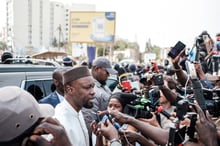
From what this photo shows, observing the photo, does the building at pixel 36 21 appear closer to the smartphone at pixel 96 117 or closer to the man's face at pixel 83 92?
the smartphone at pixel 96 117

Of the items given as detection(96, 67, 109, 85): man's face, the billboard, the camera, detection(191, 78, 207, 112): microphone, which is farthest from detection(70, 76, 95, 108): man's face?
the billboard

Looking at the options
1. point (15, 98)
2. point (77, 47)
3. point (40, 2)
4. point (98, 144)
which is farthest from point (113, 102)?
point (40, 2)

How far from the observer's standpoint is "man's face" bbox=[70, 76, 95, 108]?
296 centimetres

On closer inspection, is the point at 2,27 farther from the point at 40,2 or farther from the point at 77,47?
the point at 77,47

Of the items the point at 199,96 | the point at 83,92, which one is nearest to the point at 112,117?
the point at 83,92

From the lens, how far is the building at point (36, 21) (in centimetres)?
7588

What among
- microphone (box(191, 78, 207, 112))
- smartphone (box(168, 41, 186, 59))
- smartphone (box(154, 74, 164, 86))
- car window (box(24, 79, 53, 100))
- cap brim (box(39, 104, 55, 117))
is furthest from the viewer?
car window (box(24, 79, 53, 100))

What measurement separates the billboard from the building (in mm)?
42003

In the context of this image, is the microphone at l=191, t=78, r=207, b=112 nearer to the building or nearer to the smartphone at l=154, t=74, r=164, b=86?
the smartphone at l=154, t=74, r=164, b=86

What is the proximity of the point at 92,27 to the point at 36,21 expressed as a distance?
67.3 meters

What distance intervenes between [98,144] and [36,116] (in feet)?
3.73

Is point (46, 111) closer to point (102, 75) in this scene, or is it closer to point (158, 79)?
point (158, 79)

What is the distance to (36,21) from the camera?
92.2m

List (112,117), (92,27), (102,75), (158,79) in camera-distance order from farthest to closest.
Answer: (92,27) < (102,75) < (158,79) < (112,117)
